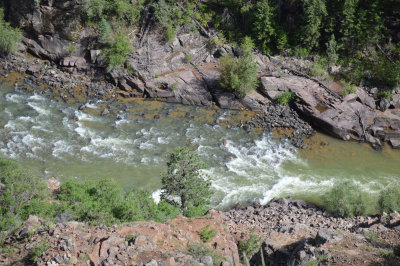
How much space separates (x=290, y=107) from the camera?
3409 cm

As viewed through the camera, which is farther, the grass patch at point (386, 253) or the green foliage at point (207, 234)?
the green foliage at point (207, 234)

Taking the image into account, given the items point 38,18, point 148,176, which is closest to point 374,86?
point 148,176

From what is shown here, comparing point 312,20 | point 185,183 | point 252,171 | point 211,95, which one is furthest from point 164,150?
point 312,20

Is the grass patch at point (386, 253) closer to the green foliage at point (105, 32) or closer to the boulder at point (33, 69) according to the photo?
the green foliage at point (105, 32)

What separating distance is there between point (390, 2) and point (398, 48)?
4.90 m

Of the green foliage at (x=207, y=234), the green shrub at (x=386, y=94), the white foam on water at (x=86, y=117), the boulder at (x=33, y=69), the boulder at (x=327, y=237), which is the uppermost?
the green shrub at (x=386, y=94)

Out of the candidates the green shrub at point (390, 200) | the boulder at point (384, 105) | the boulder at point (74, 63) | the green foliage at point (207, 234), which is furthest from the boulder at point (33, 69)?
the boulder at point (384, 105)

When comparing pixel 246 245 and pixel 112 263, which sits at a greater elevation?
pixel 112 263

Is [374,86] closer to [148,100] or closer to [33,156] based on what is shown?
[148,100]

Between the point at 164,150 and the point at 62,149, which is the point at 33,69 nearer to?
the point at 62,149

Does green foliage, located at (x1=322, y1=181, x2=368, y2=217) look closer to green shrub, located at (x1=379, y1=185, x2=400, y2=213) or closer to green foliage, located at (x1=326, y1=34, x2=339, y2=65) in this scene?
green shrub, located at (x1=379, y1=185, x2=400, y2=213)

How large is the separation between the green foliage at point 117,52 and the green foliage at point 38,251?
84.3 ft

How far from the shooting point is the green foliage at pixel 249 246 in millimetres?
15797

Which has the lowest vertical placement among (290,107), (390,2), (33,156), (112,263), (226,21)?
(33,156)
